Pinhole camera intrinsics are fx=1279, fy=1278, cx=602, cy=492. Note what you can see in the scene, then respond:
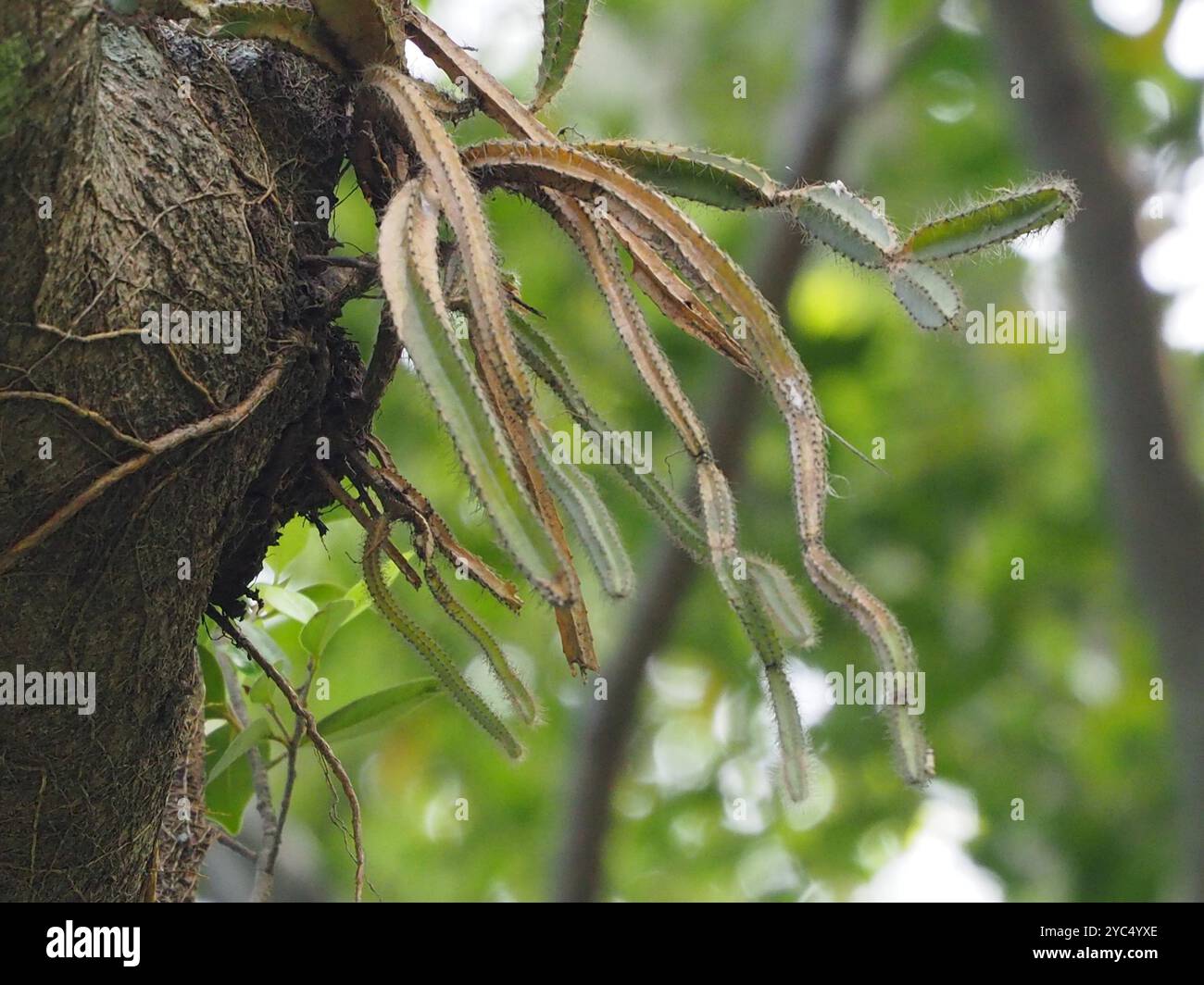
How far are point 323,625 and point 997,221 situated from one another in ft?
3.74

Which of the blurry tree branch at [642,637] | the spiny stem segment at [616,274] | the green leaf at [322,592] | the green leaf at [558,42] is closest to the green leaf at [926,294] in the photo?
the spiny stem segment at [616,274]

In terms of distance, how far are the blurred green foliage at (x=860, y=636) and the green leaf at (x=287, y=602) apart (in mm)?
2121

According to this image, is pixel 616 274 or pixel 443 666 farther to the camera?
pixel 443 666

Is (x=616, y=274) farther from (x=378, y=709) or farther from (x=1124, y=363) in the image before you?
(x=1124, y=363)

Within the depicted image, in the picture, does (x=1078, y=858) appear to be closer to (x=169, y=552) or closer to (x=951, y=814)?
(x=951, y=814)

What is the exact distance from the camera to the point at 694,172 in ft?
4.75

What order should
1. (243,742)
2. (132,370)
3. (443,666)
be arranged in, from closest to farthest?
(132,370) → (443,666) → (243,742)

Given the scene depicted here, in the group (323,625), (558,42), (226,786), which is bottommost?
(226,786)

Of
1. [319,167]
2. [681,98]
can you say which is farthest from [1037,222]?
[681,98]

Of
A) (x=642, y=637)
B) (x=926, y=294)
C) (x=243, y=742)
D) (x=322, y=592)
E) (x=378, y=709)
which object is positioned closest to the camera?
(x=926, y=294)

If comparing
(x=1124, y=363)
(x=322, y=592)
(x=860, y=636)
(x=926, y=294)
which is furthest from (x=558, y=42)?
(x=860, y=636)

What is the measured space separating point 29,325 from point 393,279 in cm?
30

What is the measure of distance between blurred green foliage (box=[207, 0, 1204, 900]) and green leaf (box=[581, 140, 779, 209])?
267 cm
